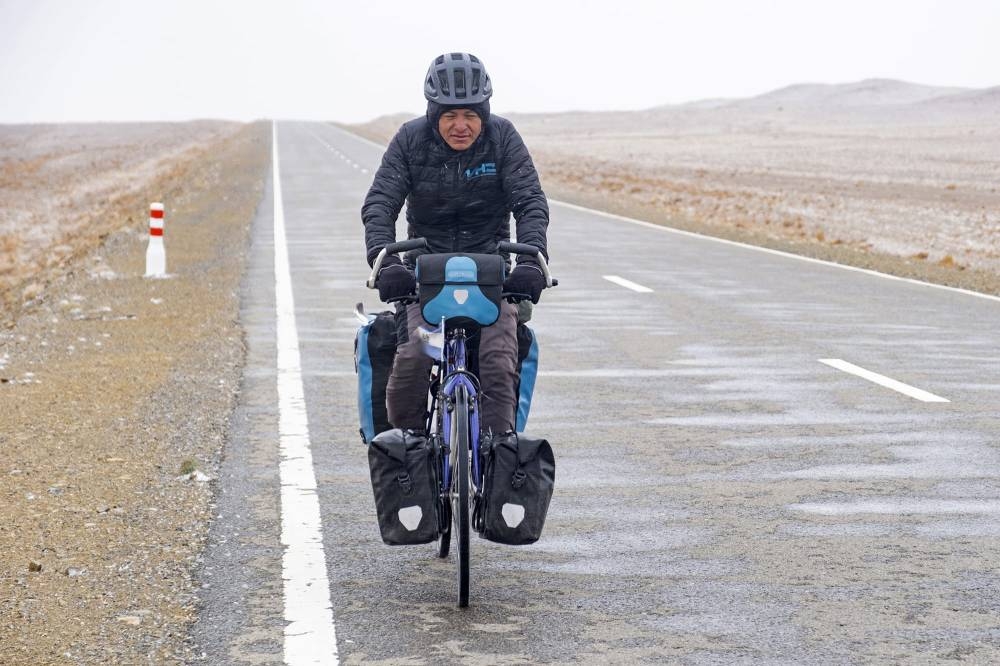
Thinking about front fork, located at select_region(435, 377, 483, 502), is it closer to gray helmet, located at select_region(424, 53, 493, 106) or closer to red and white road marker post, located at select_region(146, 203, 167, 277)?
gray helmet, located at select_region(424, 53, 493, 106)

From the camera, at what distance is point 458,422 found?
566 cm

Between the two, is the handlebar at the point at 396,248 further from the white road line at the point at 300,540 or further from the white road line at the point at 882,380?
the white road line at the point at 882,380

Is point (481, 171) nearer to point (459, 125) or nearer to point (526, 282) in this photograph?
point (459, 125)

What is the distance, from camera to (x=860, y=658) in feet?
17.0

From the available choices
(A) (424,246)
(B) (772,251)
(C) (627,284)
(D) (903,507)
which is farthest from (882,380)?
(B) (772,251)

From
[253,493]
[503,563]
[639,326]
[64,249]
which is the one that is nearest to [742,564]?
[503,563]

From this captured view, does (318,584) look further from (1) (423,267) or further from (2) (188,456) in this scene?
(2) (188,456)

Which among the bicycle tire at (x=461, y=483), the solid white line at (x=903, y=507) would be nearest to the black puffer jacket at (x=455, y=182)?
the bicycle tire at (x=461, y=483)

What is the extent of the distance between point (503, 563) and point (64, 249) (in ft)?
71.5

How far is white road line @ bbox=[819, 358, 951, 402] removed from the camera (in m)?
10.5

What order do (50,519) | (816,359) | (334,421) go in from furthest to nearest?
(816,359)
(334,421)
(50,519)

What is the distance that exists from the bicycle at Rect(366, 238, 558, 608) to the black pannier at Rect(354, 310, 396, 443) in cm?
36

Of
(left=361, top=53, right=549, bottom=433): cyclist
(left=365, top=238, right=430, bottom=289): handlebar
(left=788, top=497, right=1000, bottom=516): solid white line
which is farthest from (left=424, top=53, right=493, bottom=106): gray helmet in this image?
(left=788, top=497, right=1000, bottom=516): solid white line

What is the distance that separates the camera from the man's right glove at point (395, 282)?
5945 millimetres
